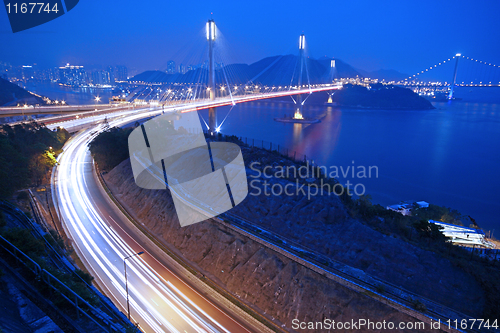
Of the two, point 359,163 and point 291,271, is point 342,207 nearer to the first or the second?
point 291,271

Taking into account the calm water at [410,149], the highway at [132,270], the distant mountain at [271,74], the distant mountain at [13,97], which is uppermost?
the distant mountain at [271,74]

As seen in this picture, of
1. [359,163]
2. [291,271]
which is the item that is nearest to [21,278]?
[291,271]

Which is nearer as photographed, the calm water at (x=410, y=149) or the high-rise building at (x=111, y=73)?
the calm water at (x=410, y=149)

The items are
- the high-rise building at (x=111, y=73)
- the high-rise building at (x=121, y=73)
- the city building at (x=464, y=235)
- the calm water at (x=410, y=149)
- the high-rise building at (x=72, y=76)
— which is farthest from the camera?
the high-rise building at (x=121, y=73)

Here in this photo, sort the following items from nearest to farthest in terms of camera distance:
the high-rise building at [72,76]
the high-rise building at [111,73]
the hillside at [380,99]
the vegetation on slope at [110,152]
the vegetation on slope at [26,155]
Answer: the vegetation on slope at [26,155] → the vegetation on slope at [110,152] → the hillside at [380,99] → the high-rise building at [72,76] → the high-rise building at [111,73]

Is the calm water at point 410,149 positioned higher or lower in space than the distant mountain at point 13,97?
lower

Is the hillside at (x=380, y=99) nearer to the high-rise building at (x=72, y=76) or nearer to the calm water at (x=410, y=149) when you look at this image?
the calm water at (x=410, y=149)

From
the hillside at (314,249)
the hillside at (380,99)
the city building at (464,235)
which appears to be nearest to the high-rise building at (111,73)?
the hillside at (380,99)

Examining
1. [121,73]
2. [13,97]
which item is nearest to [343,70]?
[121,73]
